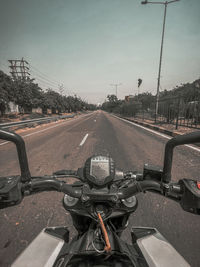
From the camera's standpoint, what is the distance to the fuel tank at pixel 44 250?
97 centimetres

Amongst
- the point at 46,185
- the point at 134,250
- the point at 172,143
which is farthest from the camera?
the point at 134,250

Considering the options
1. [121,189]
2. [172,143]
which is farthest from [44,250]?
[172,143]

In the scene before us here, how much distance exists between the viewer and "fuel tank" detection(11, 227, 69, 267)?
Result: 97cm

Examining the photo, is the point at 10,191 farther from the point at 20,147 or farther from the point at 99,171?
the point at 99,171

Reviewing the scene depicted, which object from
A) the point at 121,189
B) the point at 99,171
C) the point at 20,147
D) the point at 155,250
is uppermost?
the point at 20,147

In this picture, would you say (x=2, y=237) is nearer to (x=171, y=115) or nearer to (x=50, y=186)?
(x=50, y=186)

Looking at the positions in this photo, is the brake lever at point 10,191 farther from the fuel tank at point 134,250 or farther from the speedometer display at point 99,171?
the fuel tank at point 134,250

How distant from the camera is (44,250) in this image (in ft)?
3.50

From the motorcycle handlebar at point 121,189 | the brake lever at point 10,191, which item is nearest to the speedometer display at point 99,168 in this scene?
the motorcycle handlebar at point 121,189

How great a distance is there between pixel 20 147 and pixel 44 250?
926mm

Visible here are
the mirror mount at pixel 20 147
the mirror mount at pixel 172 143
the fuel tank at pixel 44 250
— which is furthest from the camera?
the fuel tank at pixel 44 250

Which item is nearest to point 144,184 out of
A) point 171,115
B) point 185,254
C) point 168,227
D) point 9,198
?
point 9,198

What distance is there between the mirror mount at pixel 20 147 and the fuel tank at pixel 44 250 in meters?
0.67

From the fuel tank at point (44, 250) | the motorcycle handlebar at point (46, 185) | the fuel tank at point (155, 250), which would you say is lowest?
the fuel tank at point (155, 250)
